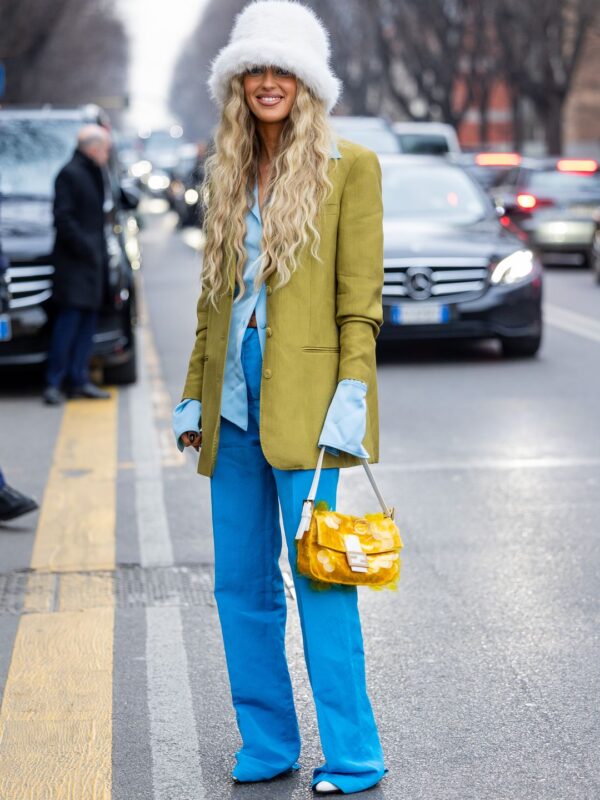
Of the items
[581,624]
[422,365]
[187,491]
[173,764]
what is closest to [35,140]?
[422,365]

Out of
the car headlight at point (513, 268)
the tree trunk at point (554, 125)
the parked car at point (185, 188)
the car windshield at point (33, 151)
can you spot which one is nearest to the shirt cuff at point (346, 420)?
the car windshield at point (33, 151)

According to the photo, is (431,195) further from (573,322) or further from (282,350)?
(282,350)

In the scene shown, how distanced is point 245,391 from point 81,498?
12.8ft

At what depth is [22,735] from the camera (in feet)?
14.3

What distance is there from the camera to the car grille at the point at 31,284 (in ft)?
35.6

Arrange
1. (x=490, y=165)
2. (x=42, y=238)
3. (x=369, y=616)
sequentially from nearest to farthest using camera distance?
(x=369, y=616), (x=42, y=238), (x=490, y=165)

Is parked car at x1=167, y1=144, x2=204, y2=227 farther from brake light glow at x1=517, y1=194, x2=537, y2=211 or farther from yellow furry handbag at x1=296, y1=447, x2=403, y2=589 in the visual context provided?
yellow furry handbag at x1=296, y1=447, x2=403, y2=589

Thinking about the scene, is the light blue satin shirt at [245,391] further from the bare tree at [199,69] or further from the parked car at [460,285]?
the bare tree at [199,69]

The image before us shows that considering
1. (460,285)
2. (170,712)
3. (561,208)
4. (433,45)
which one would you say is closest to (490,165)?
(561,208)

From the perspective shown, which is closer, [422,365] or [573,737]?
[573,737]

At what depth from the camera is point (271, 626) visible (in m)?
4.00

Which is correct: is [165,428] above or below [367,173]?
below

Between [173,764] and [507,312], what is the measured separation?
8824 millimetres

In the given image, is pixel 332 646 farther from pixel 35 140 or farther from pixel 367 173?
pixel 35 140
